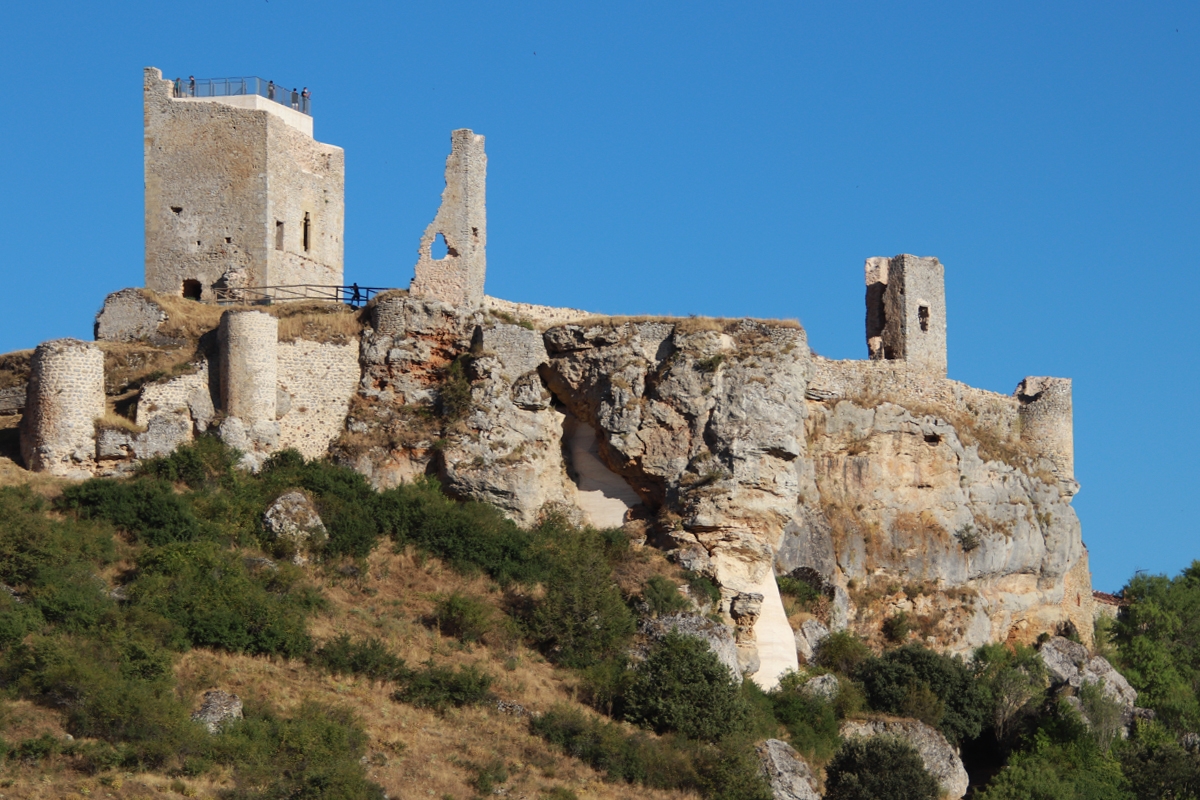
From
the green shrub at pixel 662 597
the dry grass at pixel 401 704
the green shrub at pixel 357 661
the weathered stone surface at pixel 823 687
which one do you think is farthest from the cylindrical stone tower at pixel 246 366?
the weathered stone surface at pixel 823 687

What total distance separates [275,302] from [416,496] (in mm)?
6030

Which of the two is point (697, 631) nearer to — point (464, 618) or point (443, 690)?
point (464, 618)

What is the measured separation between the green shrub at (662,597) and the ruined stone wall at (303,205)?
10.4 metres

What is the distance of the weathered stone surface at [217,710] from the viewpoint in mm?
30578

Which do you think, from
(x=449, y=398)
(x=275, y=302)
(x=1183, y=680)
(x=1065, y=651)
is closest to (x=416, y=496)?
(x=449, y=398)

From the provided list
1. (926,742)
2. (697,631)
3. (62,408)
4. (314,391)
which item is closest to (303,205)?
(314,391)

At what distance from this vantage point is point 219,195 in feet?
137

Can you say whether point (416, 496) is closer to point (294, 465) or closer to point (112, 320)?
point (294, 465)

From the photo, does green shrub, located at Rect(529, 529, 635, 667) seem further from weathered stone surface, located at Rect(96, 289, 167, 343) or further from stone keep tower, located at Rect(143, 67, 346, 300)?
stone keep tower, located at Rect(143, 67, 346, 300)

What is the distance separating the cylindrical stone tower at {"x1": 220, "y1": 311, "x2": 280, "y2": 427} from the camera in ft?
123

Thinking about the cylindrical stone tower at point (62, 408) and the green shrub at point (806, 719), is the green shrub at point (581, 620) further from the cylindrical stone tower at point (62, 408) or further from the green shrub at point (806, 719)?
the cylindrical stone tower at point (62, 408)

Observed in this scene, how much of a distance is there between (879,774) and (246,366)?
1329 centimetres

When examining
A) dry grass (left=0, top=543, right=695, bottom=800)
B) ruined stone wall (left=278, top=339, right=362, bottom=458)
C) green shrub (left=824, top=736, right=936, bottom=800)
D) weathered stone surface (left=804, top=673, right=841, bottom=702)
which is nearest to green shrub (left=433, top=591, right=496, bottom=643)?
dry grass (left=0, top=543, right=695, bottom=800)

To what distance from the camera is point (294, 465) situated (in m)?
37.5
